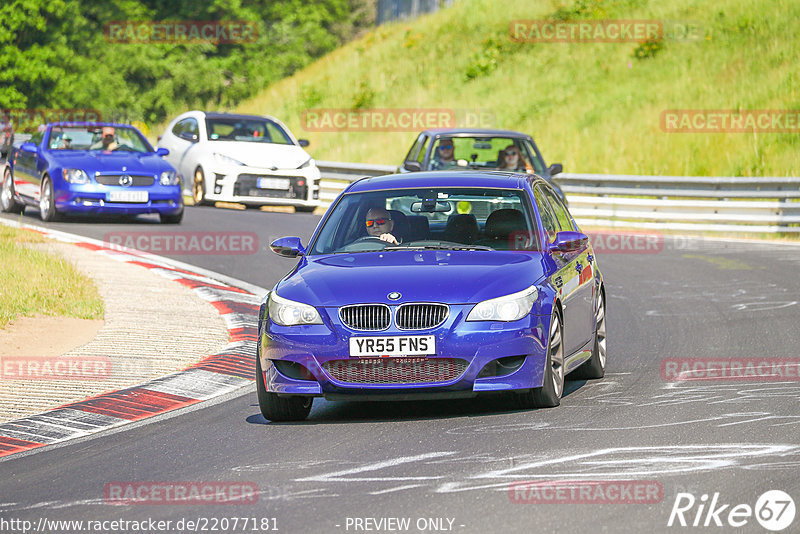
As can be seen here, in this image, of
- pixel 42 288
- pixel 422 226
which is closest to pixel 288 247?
pixel 422 226

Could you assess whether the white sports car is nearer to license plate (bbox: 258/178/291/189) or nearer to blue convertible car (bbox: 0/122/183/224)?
license plate (bbox: 258/178/291/189)

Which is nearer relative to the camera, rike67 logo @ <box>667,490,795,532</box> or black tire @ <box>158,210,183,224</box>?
rike67 logo @ <box>667,490,795,532</box>

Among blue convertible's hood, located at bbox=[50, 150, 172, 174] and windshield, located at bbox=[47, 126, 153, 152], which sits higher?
windshield, located at bbox=[47, 126, 153, 152]

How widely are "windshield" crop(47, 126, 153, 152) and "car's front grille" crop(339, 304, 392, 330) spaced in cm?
1472

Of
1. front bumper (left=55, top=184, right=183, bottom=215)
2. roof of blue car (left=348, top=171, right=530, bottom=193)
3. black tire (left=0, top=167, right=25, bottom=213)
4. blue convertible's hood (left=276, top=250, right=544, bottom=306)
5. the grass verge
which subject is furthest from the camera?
black tire (left=0, top=167, right=25, bottom=213)

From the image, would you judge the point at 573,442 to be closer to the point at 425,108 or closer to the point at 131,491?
the point at 131,491

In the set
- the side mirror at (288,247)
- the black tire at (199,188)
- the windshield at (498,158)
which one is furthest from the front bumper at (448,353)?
the black tire at (199,188)

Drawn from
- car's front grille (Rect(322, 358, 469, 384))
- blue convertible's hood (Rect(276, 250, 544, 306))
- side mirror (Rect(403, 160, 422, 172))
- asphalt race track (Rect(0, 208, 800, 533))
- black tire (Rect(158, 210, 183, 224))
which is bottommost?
asphalt race track (Rect(0, 208, 800, 533))

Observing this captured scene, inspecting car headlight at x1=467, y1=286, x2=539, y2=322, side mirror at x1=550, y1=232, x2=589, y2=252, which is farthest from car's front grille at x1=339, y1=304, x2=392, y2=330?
side mirror at x1=550, y1=232, x2=589, y2=252

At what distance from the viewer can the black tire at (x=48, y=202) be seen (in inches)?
855

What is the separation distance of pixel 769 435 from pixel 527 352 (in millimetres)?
1445

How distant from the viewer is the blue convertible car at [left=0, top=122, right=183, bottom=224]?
846 inches

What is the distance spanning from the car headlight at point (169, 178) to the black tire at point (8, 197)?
3.16 m

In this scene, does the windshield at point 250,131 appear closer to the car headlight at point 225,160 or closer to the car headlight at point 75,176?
the car headlight at point 225,160
